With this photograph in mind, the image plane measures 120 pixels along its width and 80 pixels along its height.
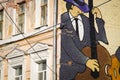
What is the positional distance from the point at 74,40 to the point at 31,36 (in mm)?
2170

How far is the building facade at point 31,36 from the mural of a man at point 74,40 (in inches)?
9.8

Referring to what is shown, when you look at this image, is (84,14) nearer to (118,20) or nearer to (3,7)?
(118,20)

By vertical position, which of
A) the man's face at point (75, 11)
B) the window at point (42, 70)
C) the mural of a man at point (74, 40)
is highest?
the man's face at point (75, 11)

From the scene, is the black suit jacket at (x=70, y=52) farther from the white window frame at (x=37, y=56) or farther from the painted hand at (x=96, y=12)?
the painted hand at (x=96, y=12)

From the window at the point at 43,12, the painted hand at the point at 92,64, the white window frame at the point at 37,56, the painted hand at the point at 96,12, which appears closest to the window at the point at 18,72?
the white window frame at the point at 37,56

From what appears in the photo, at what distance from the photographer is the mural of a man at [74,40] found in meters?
19.1

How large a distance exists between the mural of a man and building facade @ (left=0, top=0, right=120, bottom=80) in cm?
25

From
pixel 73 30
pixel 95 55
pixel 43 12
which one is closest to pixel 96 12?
pixel 73 30

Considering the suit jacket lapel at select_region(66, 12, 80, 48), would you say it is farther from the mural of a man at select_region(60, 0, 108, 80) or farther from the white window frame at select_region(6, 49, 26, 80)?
the white window frame at select_region(6, 49, 26, 80)

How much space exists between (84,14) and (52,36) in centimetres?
181

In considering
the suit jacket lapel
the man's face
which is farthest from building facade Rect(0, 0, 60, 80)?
the man's face

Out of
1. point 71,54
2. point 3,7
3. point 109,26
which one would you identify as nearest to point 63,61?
point 71,54

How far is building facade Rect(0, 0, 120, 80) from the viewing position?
774 inches

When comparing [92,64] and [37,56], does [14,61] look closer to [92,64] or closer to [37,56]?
[37,56]
